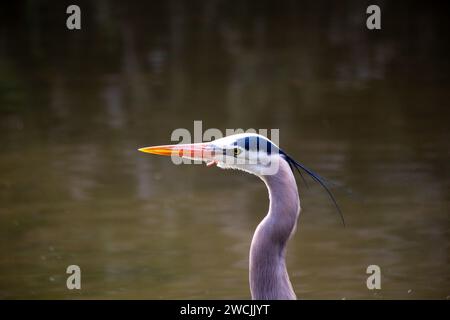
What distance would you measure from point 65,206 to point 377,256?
2.46 metres

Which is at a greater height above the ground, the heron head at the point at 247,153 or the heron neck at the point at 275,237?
the heron head at the point at 247,153

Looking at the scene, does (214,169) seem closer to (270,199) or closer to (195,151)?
(195,151)

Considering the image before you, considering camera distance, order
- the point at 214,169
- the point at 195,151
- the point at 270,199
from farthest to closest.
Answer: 1. the point at 214,169
2. the point at 195,151
3. the point at 270,199

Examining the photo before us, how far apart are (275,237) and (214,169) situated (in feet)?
13.7

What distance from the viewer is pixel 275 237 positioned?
12.5ft

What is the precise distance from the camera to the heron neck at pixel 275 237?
12.3ft

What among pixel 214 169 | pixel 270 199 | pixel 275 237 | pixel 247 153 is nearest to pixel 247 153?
pixel 247 153

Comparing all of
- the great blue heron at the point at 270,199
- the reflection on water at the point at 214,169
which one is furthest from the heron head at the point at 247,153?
the reflection on water at the point at 214,169

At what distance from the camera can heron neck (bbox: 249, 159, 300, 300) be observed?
376cm

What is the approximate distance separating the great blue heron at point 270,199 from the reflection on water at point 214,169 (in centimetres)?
153

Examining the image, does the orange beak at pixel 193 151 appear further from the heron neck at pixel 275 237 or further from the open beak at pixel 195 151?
the heron neck at pixel 275 237

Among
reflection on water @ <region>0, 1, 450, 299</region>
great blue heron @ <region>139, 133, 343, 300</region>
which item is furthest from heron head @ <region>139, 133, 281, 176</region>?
reflection on water @ <region>0, 1, 450, 299</region>

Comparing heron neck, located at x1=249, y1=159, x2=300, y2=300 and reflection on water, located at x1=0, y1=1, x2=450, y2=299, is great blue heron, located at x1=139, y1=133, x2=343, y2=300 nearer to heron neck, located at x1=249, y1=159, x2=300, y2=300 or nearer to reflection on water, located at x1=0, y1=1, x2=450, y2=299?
heron neck, located at x1=249, y1=159, x2=300, y2=300

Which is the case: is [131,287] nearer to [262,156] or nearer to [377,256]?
[377,256]
